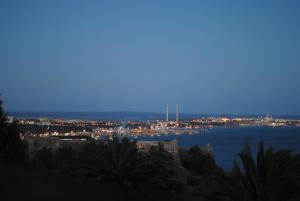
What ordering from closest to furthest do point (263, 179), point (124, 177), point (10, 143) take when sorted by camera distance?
point (263, 179) → point (124, 177) → point (10, 143)

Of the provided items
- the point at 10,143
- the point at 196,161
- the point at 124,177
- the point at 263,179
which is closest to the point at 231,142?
the point at 196,161

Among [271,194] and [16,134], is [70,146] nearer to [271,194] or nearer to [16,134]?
[16,134]

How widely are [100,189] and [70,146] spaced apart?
19.4 feet

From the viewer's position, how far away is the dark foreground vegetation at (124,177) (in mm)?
7957

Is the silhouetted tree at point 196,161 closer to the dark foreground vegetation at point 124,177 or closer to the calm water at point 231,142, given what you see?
the dark foreground vegetation at point 124,177

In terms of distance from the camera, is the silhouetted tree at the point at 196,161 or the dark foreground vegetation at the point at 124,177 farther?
the silhouetted tree at the point at 196,161

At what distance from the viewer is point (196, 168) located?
66.2 ft

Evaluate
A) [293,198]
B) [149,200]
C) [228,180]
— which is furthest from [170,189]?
[293,198]

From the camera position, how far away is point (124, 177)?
423 inches

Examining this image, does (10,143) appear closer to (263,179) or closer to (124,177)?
(124,177)

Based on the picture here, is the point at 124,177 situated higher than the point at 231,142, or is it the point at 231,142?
the point at 124,177

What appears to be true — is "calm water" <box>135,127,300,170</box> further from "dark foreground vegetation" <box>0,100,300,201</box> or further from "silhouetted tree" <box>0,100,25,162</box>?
"dark foreground vegetation" <box>0,100,300,201</box>

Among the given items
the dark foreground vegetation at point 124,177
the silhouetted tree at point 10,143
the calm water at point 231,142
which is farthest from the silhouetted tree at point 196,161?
the calm water at point 231,142

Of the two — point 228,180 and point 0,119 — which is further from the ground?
point 0,119
